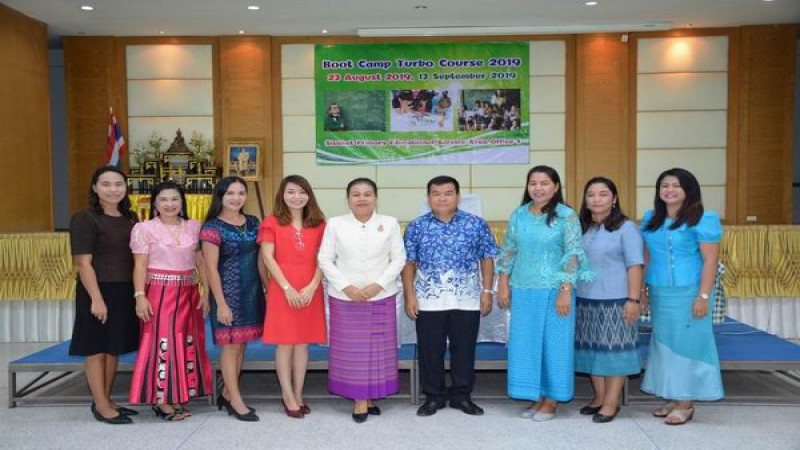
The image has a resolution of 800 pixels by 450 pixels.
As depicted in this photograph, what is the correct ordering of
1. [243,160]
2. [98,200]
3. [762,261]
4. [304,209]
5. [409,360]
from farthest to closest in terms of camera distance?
[243,160] → [762,261] → [409,360] → [304,209] → [98,200]

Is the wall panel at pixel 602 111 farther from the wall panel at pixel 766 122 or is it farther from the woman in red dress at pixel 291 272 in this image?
the woman in red dress at pixel 291 272

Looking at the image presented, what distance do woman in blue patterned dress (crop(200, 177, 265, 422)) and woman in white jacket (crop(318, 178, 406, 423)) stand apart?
1.30 ft

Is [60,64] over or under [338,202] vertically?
over

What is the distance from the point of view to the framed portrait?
28.2 feet

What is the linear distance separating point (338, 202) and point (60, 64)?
5.75 m

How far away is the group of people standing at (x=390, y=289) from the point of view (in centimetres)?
343

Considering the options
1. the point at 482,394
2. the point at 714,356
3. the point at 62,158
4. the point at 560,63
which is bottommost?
the point at 482,394

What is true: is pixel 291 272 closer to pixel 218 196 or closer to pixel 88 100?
pixel 218 196

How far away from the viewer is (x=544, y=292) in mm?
3445

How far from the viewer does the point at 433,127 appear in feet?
29.2

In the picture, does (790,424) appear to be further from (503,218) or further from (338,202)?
(338,202)

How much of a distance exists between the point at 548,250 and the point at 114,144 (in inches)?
263

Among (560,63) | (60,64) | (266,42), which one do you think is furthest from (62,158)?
(560,63)

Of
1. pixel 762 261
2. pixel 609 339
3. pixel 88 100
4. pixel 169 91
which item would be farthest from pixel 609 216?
pixel 88 100
